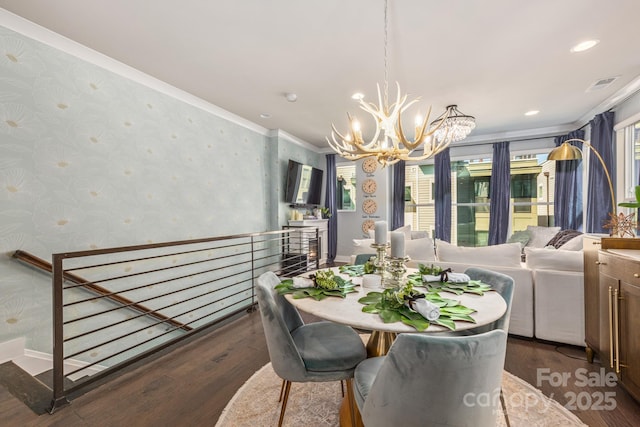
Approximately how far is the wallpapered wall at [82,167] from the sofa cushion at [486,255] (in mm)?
2957

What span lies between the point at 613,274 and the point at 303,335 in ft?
6.69

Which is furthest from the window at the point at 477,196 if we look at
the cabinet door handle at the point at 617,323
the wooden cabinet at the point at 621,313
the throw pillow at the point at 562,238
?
the cabinet door handle at the point at 617,323

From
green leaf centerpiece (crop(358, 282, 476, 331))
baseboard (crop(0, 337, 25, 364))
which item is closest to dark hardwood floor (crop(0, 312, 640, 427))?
baseboard (crop(0, 337, 25, 364))

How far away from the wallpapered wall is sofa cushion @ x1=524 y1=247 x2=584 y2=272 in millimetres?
3657

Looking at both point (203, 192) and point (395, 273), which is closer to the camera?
point (395, 273)

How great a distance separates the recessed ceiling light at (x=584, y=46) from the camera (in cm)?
241

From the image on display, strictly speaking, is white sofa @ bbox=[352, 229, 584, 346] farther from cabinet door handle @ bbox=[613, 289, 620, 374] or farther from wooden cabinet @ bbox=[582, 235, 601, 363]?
cabinet door handle @ bbox=[613, 289, 620, 374]

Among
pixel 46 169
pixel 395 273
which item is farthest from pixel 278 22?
pixel 46 169

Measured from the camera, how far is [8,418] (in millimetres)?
1615

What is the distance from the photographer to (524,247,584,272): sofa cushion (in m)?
2.49

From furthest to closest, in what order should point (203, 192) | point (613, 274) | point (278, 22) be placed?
point (203, 192), point (278, 22), point (613, 274)

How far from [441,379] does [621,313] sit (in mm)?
1758

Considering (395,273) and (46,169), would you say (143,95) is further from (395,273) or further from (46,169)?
(395,273)

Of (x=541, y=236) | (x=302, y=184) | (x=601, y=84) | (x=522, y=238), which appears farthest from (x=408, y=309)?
(x=522, y=238)
